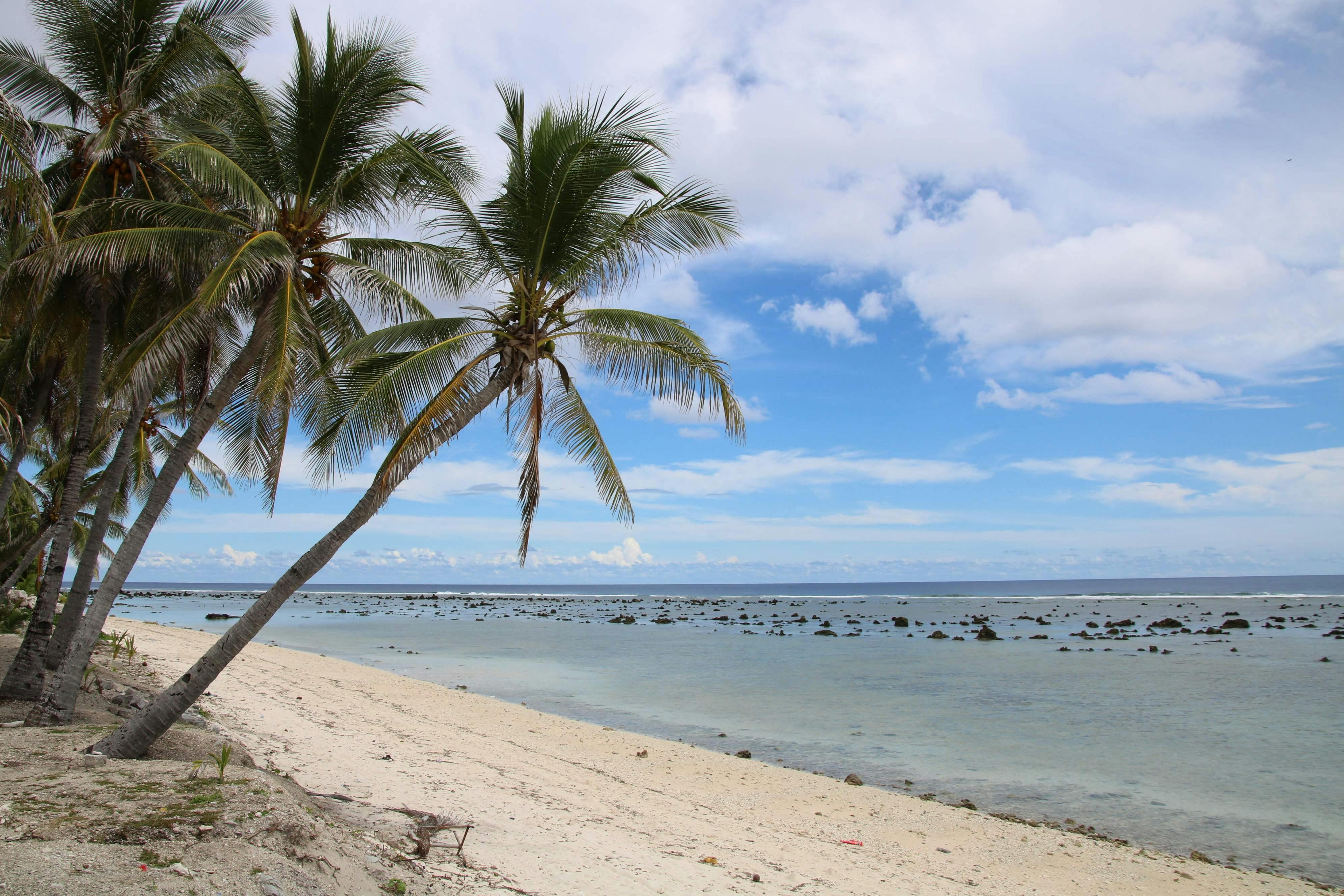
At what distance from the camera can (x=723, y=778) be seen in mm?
A: 10266

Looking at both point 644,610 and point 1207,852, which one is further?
point 644,610

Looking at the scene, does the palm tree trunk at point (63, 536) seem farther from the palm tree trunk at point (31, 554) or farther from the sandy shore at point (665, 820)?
the palm tree trunk at point (31, 554)

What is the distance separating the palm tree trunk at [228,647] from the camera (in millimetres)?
5648

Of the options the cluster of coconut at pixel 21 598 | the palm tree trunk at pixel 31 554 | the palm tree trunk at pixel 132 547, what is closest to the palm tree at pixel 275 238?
the palm tree trunk at pixel 132 547

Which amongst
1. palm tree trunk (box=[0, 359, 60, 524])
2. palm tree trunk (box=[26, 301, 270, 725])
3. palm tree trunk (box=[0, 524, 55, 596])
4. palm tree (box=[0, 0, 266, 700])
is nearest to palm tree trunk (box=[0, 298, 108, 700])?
palm tree (box=[0, 0, 266, 700])

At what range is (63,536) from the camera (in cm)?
802

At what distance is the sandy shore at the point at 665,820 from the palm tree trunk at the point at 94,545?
77.3 inches

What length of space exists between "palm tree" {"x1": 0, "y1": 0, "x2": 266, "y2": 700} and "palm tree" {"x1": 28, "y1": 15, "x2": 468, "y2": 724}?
536mm

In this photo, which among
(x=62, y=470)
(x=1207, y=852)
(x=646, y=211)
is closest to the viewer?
(x=646, y=211)

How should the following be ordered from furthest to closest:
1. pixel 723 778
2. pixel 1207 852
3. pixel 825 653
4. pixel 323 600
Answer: pixel 323 600
pixel 825 653
pixel 723 778
pixel 1207 852

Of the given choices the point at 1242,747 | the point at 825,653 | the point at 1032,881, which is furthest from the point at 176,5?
the point at 825,653

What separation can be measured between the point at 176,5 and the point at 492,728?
34.9 ft

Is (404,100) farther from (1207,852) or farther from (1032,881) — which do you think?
(1207,852)

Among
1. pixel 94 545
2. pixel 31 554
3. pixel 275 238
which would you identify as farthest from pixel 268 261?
pixel 31 554
